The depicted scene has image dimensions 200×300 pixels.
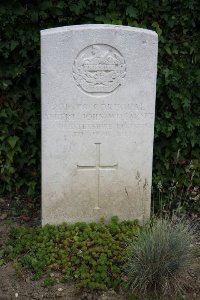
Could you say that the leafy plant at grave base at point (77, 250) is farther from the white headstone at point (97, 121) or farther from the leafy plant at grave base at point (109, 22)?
the leafy plant at grave base at point (109, 22)

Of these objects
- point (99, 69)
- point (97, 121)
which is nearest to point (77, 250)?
point (97, 121)

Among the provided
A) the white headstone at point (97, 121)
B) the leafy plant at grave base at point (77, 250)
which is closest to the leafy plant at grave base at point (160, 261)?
the leafy plant at grave base at point (77, 250)

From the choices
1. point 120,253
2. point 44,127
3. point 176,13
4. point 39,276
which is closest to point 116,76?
point 44,127

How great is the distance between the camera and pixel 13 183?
17.1ft

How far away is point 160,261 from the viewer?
3604 millimetres

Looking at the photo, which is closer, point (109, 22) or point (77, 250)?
point (77, 250)

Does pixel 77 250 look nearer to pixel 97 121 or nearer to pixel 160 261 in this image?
pixel 160 261

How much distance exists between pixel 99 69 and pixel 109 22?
695 mm

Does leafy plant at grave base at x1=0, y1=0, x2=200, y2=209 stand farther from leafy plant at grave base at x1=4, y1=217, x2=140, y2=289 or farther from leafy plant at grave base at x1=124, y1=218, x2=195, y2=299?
leafy plant at grave base at x1=124, y1=218, x2=195, y2=299

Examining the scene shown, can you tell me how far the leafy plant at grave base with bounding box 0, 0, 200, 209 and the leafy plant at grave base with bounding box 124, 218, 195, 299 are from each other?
118 cm

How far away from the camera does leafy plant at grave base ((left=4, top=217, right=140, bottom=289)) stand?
3.83 m

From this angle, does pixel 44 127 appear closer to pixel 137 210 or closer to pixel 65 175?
pixel 65 175

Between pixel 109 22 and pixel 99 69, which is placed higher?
pixel 109 22

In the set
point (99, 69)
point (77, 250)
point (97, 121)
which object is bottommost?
point (77, 250)
